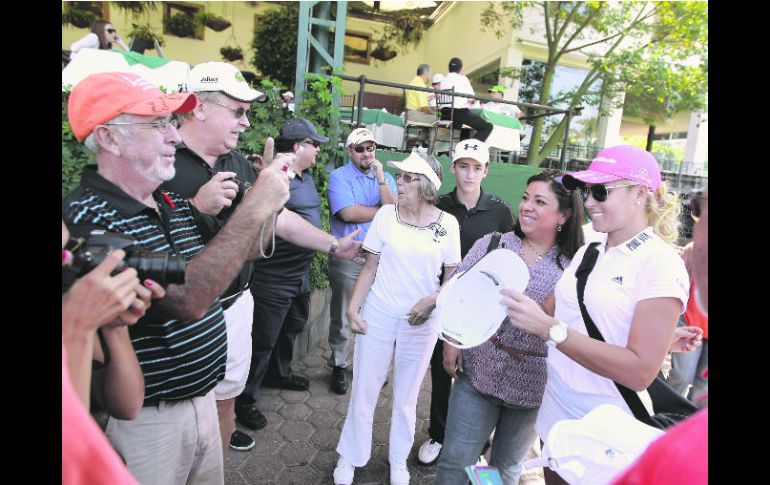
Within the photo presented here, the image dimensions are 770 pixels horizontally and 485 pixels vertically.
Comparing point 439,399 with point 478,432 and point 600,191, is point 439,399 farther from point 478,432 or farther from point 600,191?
point 600,191

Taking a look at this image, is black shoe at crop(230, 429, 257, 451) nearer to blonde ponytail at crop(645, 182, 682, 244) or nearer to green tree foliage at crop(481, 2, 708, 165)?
blonde ponytail at crop(645, 182, 682, 244)

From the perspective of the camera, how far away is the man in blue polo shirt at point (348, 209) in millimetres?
4406

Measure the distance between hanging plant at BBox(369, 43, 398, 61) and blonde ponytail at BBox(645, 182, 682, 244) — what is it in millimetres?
14273

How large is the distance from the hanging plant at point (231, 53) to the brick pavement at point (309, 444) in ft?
38.2

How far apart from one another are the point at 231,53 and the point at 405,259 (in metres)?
12.5

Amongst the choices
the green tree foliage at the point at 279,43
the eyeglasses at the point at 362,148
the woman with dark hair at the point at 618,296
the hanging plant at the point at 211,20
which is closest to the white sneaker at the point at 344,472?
the woman with dark hair at the point at 618,296

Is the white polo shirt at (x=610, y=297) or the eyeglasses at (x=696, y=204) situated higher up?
the eyeglasses at (x=696, y=204)

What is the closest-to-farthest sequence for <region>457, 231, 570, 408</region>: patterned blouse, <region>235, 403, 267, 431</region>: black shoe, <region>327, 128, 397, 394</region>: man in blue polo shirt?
<region>457, 231, 570, 408</region>: patterned blouse < <region>235, 403, 267, 431</region>: black shoe < <region>327, 128, 397, 394</region>: man in blue polo shirt

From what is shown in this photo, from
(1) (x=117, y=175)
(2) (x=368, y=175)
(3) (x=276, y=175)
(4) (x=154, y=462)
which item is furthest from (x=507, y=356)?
(2) (x=368, y=175)

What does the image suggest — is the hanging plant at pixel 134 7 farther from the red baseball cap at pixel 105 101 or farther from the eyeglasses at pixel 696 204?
the eyeglasses at pixel 696 204

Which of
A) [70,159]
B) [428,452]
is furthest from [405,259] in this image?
[70,159]

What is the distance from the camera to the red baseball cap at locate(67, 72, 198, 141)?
1382 millimetres

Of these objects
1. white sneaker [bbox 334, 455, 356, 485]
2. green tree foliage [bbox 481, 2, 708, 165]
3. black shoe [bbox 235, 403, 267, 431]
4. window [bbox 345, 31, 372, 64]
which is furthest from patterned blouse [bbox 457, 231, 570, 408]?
window [bbox 345, 31, 372, 64]
